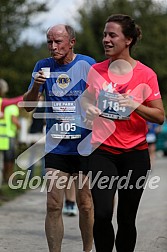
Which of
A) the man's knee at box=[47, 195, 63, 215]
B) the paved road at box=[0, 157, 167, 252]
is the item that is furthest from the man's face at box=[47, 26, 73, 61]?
the paved road at box=[0, 157, 167, 252]

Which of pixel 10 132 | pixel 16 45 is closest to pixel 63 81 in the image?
pixel 10 132

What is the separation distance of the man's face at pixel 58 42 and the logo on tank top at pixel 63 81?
153 millimetres

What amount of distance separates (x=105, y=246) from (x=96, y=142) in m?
0.80

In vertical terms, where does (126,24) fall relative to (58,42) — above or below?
above

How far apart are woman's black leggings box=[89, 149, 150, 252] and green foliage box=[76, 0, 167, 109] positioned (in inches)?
1032

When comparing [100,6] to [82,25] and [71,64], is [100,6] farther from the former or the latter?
[71,64]

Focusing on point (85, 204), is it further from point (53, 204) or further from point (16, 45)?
point (16, 45)

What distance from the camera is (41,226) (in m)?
9.57

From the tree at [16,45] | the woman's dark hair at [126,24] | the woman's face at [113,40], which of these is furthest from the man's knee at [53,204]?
the tree at [16,45]

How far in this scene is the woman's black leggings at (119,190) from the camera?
19.3 feet

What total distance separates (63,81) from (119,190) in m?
1.19

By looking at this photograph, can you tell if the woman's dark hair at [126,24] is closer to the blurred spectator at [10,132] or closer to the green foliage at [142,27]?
the blurred spectator at [10,132]

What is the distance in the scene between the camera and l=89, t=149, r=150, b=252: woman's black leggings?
5883mm

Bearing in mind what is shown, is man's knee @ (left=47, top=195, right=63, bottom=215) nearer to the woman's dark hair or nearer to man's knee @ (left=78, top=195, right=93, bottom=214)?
man's knee @ (left=78, top=195, right=93, bottom=214)
